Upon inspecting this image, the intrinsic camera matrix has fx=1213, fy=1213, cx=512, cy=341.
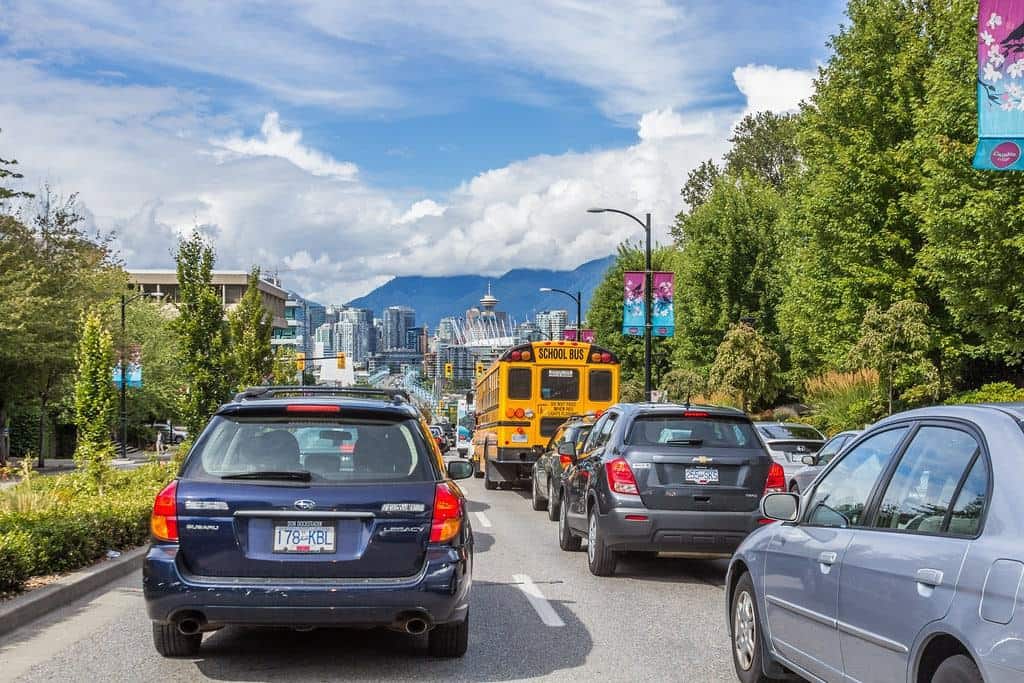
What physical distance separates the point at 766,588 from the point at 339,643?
3.23 m

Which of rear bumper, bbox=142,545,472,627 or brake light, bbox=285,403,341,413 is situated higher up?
brake light, bbox=285,403,341,413

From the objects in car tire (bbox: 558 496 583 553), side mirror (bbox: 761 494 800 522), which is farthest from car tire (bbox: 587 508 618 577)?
side mirror (bbox: 761 494 800 522)

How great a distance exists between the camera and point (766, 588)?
21.3ft

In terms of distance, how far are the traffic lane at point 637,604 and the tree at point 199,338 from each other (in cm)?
1893

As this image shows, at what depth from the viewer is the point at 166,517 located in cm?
700

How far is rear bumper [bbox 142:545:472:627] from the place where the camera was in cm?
682

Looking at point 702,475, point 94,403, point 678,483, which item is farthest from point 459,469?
point 94,403

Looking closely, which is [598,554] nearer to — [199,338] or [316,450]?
[316,450]

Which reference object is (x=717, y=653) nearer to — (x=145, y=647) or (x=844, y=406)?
(x=145, y=647)

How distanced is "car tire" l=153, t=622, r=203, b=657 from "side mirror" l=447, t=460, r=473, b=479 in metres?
2.04

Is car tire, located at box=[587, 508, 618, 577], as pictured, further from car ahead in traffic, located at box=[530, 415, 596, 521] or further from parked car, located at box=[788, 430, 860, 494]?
parked car, located at box=[788, 430, 860, 494]

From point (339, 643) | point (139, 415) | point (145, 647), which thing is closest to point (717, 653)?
point (339, 643)

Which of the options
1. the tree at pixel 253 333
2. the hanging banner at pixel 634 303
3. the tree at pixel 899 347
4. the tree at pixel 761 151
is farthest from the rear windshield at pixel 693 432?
the tree at pixel 761 151

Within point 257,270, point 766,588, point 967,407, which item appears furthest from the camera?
point 257,270
